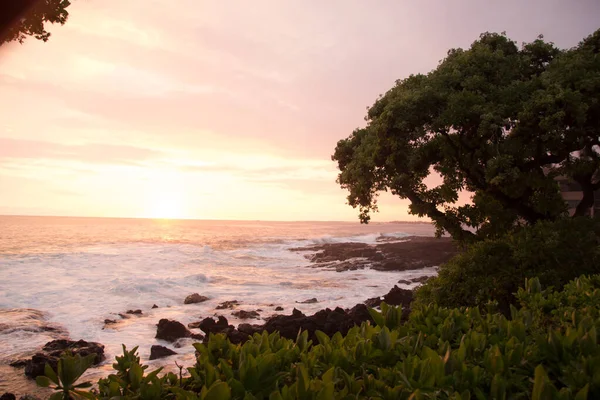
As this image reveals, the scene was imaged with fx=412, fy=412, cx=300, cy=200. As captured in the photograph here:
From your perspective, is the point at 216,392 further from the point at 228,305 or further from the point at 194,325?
the point at 228,305

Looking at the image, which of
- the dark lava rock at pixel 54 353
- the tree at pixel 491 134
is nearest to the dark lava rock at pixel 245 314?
the dark lava rock at pixel 54 353

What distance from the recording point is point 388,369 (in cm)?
272

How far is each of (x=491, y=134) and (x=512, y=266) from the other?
479cm

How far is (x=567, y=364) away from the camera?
8.90 feet

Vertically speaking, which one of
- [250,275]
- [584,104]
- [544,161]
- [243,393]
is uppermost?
[584,104]

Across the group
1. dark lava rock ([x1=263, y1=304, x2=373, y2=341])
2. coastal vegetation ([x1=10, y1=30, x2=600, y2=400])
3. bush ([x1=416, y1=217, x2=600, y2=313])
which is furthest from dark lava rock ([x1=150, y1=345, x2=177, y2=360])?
bush ([x1=416, y1=217, x2=600, y2=313])

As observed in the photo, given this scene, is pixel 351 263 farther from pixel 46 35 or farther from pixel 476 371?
pixel 476 371

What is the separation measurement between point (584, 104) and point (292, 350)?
535 inches

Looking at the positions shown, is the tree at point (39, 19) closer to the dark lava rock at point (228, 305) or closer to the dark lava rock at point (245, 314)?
the dark lava rock at point (245, 314)

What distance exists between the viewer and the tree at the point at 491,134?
13.2 m

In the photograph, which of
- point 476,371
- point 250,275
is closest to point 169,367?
point 476,371

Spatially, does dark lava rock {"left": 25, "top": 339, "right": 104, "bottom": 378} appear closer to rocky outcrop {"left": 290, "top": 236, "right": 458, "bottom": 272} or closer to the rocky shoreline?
the rocky shoreline

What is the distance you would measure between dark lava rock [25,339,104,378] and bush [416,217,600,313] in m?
10.4

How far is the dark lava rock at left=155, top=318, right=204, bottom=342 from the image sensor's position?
1608cm
